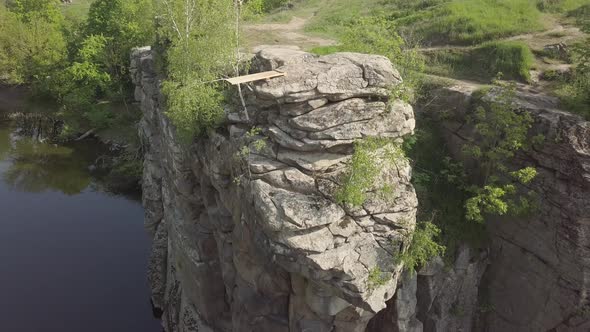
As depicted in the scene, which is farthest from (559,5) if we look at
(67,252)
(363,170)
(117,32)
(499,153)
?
(117,32)

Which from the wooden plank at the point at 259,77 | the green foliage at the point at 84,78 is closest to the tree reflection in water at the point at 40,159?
the green foliage at the point at 84,78

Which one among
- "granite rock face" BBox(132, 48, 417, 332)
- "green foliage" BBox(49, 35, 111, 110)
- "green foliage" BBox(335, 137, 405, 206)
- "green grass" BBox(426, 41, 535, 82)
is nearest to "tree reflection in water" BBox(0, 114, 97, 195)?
"green foliage" BBox(49, 35, 111, 110)

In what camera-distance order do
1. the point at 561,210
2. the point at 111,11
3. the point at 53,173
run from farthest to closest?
1. the point at 111,11
2. the point at 53,173
3. the point at 561,210

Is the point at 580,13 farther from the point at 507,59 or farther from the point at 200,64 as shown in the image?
the point at 200,64

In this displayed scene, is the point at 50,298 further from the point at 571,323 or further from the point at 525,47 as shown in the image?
the point at 525,47

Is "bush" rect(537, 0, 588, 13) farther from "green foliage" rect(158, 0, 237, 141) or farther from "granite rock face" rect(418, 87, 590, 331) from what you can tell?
"green foliage" rect(158, 0, 237, 141)

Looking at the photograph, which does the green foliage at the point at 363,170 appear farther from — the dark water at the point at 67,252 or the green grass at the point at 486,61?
the dark water at the point at 67,252

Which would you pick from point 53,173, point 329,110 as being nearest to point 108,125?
point 53,173
